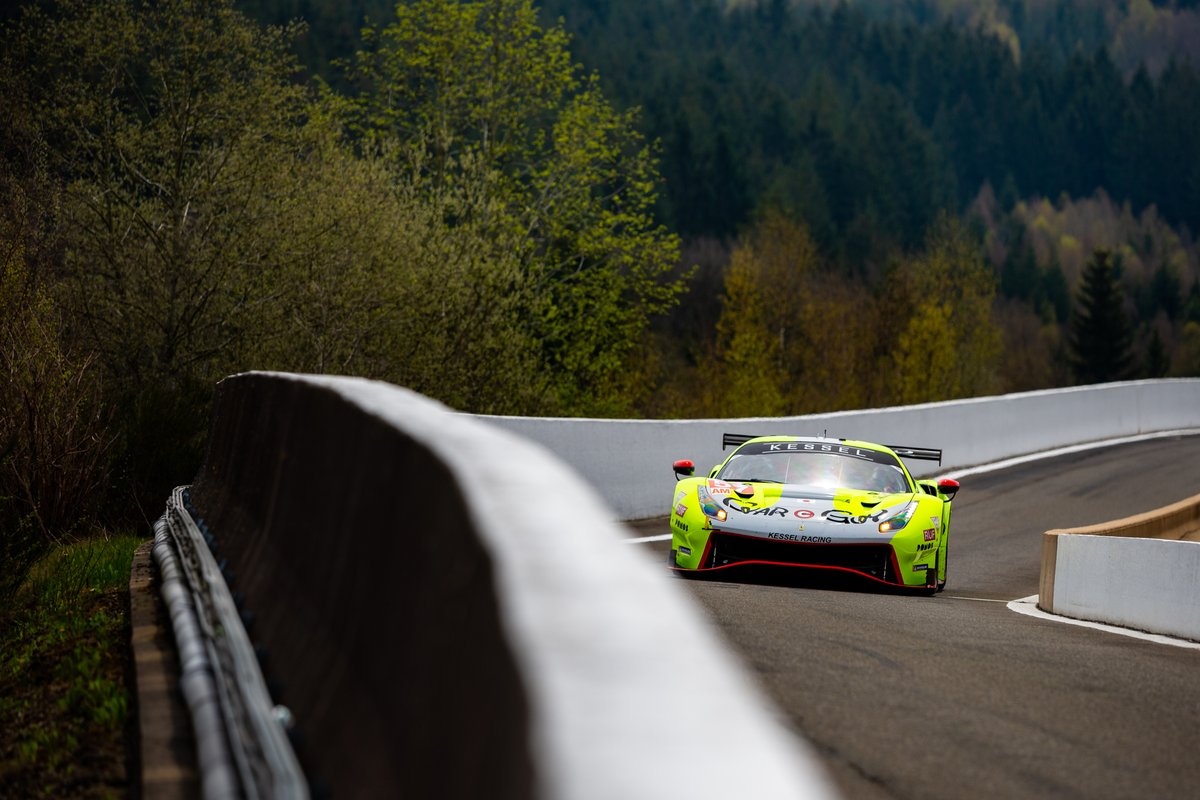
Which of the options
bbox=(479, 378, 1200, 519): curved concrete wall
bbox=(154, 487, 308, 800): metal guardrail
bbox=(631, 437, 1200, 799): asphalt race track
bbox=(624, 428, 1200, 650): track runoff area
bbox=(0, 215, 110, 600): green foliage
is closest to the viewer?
bbox=(154, 487, 308, 800): metal guardrail

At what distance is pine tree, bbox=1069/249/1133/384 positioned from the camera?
117 meters

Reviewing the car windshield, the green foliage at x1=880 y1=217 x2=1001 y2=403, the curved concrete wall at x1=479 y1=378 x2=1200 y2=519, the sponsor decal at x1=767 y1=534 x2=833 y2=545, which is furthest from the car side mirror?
the green foliage at x1=880 y1=217 x2=1001 y2=403

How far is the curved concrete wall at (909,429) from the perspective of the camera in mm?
18750

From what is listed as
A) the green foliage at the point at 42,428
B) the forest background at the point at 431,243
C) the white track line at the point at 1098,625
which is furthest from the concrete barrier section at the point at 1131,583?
the green foliage at the point at 42,428

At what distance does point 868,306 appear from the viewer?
298 feet

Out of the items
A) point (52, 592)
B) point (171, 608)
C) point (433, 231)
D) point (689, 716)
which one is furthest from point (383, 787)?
point (433, 231)

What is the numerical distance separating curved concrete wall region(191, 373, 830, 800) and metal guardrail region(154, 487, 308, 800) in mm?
117

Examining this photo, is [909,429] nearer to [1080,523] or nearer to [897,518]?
[1080,523]

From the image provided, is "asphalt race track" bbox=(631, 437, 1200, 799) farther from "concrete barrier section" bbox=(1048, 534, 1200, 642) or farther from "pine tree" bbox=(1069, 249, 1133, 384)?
"pine tree" bbox=(1069, 249, 1133, 384)

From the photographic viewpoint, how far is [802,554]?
1220cm

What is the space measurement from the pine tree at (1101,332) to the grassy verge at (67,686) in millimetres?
113587

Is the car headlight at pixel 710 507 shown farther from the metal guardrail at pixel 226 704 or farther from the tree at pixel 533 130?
the tree at pixel 533 130

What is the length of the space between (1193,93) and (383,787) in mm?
185852

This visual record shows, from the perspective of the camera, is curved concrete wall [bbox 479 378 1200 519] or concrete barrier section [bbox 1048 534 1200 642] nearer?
concrete barrier section [bbox 1048 534 1200 642]
